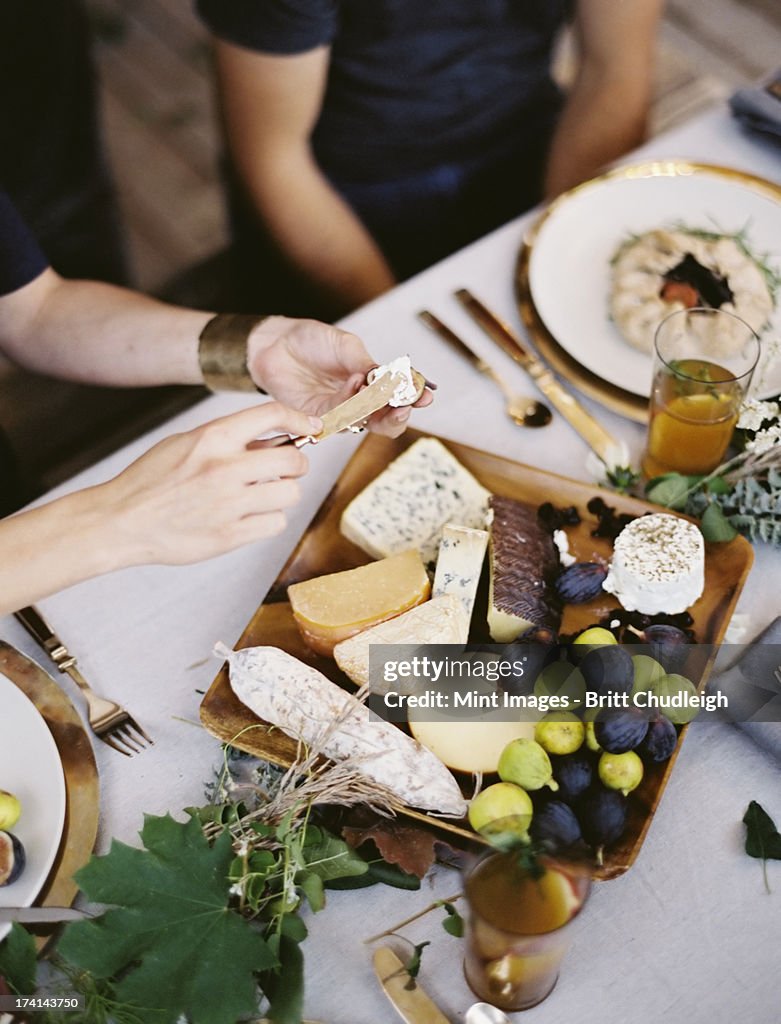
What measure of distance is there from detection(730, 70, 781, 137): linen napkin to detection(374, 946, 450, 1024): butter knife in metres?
1.22

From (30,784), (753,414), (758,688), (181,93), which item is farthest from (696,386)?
(181,93)

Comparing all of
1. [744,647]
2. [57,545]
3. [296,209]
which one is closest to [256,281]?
[296,209]

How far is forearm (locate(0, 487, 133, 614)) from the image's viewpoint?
34.9 inches

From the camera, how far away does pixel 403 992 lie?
0.80m

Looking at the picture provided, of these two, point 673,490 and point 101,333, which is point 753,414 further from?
point 101,333

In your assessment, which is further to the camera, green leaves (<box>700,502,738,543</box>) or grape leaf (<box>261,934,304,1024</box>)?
green leaves (<box>700,502,738,543</box>)

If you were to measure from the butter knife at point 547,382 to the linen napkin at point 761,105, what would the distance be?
528mm

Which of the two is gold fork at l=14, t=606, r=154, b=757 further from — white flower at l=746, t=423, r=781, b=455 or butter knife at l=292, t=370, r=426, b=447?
white flower at l=746, t=423, r=781, b=455

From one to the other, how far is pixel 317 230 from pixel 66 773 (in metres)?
1.02

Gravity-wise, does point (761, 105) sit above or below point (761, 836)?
above

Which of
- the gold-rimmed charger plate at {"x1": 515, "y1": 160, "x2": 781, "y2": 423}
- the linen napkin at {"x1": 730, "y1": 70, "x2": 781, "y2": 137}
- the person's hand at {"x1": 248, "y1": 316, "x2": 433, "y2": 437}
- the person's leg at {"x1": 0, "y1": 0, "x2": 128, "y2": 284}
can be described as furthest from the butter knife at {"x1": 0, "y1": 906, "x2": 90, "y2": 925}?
the person's leg at {"x1": 0, "y1": 0, "x2": 128, "y2": 284}

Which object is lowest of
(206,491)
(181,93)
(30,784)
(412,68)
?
(181,93)

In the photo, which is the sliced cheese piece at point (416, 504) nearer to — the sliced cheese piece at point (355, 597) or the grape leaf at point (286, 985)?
the sliced cheese piece at point (355, 597)

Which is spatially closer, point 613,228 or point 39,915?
point 39,915
